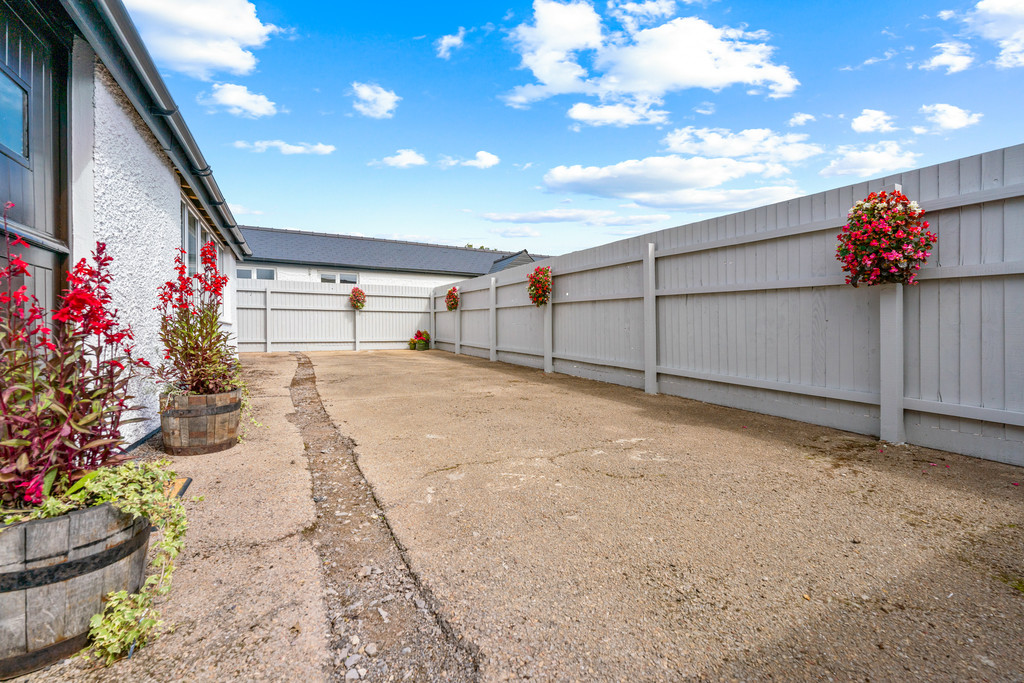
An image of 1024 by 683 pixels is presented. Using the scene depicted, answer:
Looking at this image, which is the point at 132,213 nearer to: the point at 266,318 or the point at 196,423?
the point at 196,423

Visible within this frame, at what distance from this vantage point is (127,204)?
338cm

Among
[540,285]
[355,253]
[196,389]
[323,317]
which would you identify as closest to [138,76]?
[196,389]

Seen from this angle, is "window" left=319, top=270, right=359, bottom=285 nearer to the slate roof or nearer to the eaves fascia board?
the eaves fascia board

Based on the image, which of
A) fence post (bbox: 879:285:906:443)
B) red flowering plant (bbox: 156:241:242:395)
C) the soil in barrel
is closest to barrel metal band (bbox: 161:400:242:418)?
red flowering plant (bbox: 156:241:242:395)

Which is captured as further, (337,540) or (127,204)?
(127,204)

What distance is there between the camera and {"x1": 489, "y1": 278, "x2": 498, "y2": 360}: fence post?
10.0m

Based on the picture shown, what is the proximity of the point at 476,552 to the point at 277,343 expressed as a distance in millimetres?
12709

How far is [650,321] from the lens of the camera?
5.84 metres

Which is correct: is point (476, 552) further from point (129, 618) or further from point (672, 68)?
point (672, 68)

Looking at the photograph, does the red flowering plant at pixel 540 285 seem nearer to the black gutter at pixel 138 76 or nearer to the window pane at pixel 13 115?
the black gutter at pixel 138 76

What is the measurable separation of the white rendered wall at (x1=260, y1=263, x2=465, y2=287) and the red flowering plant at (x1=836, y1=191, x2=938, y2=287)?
48.0ft

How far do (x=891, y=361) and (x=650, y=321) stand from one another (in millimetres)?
2690

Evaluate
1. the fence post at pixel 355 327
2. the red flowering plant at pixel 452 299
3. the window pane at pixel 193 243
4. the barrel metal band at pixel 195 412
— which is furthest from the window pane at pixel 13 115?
the fence post at pixel 355 327

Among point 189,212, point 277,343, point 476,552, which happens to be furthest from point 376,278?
point 476,552
